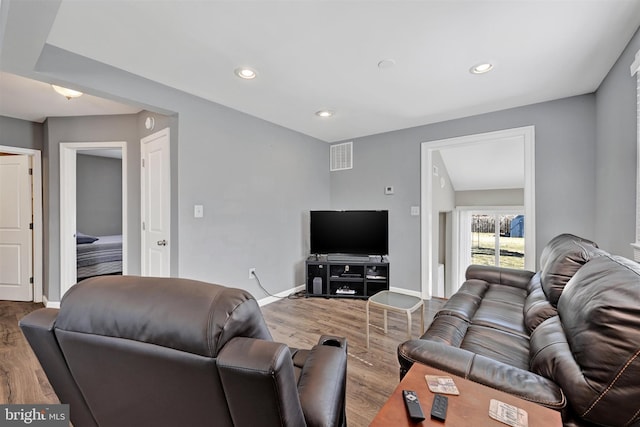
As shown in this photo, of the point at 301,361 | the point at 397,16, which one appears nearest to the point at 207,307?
the point at 301,361

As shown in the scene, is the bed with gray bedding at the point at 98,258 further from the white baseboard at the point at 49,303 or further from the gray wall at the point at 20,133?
the gray wall at the point at 20,133

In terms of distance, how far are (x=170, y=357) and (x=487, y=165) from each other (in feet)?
17.3

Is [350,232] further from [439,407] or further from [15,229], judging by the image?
[15,229]

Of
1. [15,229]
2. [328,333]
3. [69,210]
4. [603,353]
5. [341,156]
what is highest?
[341,156]

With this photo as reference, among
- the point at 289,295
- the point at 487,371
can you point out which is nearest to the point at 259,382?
the point at 487,371

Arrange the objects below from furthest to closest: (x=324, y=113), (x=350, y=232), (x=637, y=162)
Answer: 1. (x=350, y=232)
2. (x=324, y=113)
3. (x=637, y=162)

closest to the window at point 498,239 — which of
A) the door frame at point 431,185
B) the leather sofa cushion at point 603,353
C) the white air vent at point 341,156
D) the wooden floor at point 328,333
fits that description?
the door frame at point 431,185

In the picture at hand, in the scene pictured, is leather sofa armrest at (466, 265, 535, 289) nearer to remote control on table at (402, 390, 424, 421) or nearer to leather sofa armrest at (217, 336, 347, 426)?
remote control on table at (402, 390, 424, 421)

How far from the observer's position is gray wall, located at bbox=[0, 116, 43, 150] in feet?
11.0

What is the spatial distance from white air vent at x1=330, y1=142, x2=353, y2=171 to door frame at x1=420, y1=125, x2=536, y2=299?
1.15m

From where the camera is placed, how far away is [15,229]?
363cm

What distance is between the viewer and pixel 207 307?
2.26 ft

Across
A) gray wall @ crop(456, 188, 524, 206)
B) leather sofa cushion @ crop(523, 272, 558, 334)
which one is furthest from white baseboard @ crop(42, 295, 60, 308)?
gray wall @ crop(456, 188, 524, 206)

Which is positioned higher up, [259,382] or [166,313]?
[166,313]
